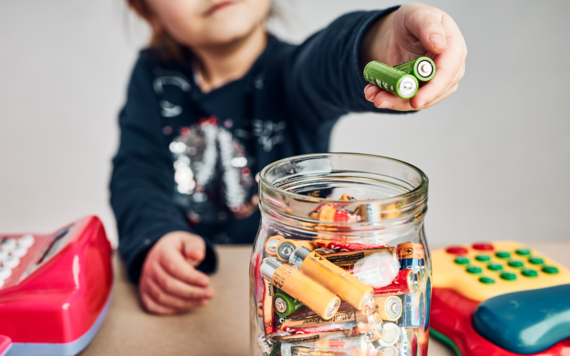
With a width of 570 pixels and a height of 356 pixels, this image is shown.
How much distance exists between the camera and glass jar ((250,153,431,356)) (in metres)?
0.29

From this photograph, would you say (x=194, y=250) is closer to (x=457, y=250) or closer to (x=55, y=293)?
(x=55, y=293)

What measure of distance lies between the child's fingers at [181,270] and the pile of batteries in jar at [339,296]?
0.19m

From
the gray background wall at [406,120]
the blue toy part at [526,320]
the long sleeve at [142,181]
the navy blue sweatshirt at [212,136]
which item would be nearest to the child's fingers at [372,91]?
the blue toy part at [526,320]

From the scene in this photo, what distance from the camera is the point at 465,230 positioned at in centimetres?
161

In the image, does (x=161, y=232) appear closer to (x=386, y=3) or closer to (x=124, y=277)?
(x=124, y=277)

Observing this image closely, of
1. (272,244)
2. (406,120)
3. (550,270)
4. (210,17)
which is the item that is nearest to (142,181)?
(210,17)

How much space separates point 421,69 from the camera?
298 mm

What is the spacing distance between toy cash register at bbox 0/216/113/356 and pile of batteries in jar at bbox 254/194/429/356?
0.65 feet

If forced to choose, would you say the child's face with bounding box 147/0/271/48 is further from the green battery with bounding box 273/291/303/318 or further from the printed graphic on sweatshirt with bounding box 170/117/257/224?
the green battery with bounding box 273/291/303/318

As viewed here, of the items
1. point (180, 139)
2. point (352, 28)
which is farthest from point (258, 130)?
point (352, 28)

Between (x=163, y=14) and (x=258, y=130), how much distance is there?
0.29 m

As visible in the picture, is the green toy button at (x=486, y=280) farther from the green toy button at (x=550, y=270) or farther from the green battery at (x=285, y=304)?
the green battery at (x=285, y=304)

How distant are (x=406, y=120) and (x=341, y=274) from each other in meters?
1.30

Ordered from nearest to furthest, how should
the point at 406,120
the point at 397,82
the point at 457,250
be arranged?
1. the point at 397,82
2. the point at 457,250
3. the point at 406,120
